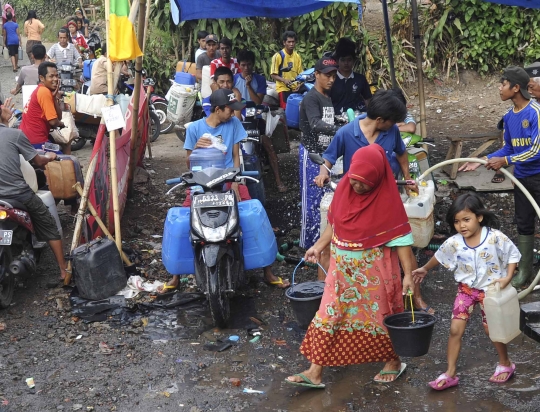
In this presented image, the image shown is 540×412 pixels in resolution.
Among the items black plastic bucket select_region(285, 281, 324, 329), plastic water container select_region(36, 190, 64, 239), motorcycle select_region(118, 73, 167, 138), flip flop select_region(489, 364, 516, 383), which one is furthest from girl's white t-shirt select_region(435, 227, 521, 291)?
motorcycle select_region(118, 73, 167, 138)

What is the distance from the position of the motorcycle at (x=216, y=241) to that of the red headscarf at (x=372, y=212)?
4.52ft

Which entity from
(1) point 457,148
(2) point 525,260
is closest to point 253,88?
(1) point 457,148

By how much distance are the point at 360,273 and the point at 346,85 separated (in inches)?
150

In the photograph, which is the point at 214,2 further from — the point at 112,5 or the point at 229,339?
the point at 229,339

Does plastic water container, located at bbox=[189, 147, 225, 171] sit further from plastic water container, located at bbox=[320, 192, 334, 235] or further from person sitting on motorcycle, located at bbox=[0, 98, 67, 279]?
person sitting on motorcycle, located at bbox=[0, 98, 67, 279]

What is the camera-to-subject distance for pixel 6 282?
6.55m

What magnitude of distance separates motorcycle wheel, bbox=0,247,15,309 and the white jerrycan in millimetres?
3995

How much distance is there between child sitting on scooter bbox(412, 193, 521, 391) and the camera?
4.69 m

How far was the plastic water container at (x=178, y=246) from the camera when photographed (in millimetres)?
6227

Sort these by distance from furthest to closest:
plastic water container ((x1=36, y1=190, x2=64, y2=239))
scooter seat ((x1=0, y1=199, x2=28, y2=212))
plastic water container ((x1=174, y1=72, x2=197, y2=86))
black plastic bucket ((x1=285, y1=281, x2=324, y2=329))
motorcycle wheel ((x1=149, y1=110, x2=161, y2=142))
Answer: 1. motorcycle wheel ((x1=149, y1=110, x2=161, y2=142))
2. plastic water container ((x1=174, y1=72, x2=197, y2=86))
3. plastic water container ((x1=36, y1=190, x2=64, y2=239))
4. scooter seat ((x1=0, y1=199, x2=28, y2=212))
5. black plastic bucket ((x1=285, y1=281, x2=324, y2=329))

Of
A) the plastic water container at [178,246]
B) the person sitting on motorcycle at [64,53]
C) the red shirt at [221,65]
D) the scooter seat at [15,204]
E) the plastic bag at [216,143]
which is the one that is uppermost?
the person sitting on motorcycle at [64,53]

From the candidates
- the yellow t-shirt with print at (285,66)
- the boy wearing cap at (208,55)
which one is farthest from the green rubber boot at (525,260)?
the boy wearing cap at (208,55)

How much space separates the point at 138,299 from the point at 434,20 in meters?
10.3

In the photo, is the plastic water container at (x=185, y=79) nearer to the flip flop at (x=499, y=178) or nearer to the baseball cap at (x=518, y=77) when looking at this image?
the flip flop at (x=499, y=178)
